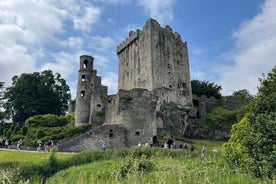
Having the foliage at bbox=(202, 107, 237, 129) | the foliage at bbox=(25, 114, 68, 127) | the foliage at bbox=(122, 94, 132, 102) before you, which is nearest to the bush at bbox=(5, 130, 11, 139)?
the foliage at bbox=(25, 114, 68, 127)

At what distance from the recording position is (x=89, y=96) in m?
44.7

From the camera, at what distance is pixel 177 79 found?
170ft

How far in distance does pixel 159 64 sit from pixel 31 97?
23194mm

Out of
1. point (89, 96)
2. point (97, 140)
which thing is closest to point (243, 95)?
point (89, 96)

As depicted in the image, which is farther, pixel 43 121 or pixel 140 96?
pixel 43 121

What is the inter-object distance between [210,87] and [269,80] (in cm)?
3789

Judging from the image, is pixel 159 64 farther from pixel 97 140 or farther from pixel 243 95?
pixel 97 140

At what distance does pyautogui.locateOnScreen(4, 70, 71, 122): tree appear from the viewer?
171ft

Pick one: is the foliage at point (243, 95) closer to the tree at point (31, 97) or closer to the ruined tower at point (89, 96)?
the ruined tower at point (89, 96)

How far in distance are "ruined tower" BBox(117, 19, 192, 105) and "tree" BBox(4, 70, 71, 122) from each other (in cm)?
1345

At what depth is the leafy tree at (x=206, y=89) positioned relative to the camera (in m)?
61.1

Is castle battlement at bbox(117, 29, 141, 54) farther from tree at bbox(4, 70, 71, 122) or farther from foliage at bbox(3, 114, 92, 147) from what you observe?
foliage at bbox(3, 114, 92, 147)

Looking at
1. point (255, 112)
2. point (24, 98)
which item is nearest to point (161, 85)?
point (24, 98)

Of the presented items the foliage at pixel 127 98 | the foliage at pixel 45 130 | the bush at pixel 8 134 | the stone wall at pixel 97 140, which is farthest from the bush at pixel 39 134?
the foliage at pixel 127 98
